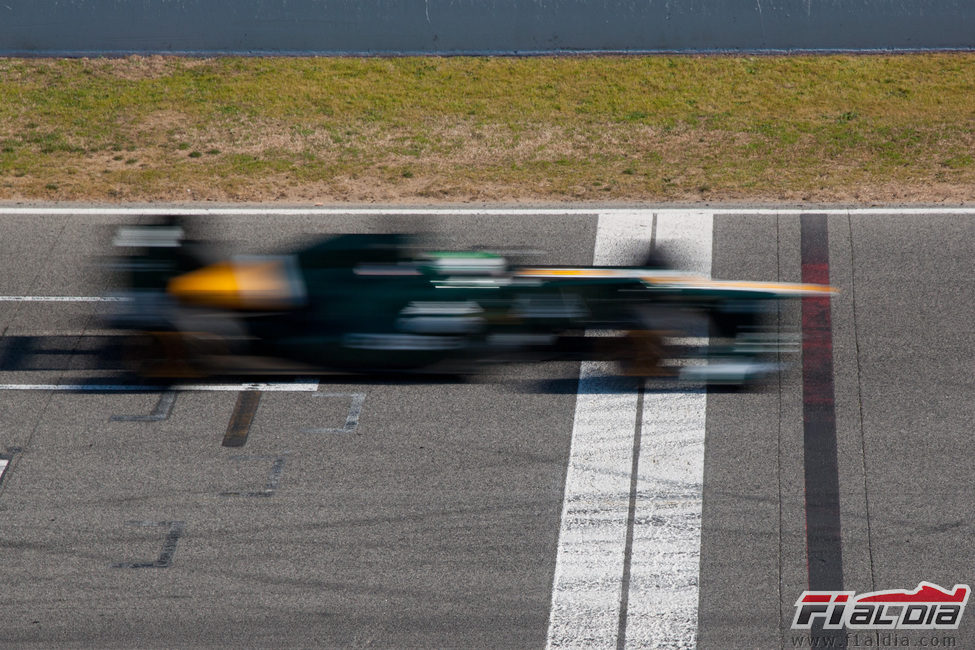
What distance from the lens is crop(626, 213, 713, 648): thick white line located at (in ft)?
23.9

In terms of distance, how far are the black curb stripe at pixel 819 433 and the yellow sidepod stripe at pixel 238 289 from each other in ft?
14.1

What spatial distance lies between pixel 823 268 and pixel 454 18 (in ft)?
24.7

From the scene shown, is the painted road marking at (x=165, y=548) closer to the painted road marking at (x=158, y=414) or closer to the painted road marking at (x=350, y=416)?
the painted road marking at (x=158, y=414)

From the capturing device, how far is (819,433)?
28.8 feet

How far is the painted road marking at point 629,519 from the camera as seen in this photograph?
730 cm

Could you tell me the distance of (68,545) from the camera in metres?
7.86

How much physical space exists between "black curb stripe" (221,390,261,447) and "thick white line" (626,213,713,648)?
319cm

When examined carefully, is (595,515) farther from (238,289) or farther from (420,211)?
(420,211)

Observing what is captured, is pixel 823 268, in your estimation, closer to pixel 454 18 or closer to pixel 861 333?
pixel 861 333

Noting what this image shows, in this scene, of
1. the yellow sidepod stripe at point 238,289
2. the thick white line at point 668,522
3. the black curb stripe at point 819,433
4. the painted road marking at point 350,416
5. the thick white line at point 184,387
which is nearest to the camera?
the thick white line at point 668,522

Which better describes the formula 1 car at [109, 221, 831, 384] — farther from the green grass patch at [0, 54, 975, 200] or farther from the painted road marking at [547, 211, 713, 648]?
the green grass patch at [0, 54, 975, 200]

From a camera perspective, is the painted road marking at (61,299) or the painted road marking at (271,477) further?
the painted road marking at (61,299)

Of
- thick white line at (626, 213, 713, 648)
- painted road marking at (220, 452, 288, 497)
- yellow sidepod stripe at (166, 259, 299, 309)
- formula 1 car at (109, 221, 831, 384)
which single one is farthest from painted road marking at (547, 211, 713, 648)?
yellow sidepod stripe at (166, 259, 299, 309)

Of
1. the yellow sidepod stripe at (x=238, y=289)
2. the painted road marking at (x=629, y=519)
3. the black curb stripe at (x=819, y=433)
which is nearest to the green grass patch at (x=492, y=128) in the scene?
the black curb stripe at (x=819, y=433)
